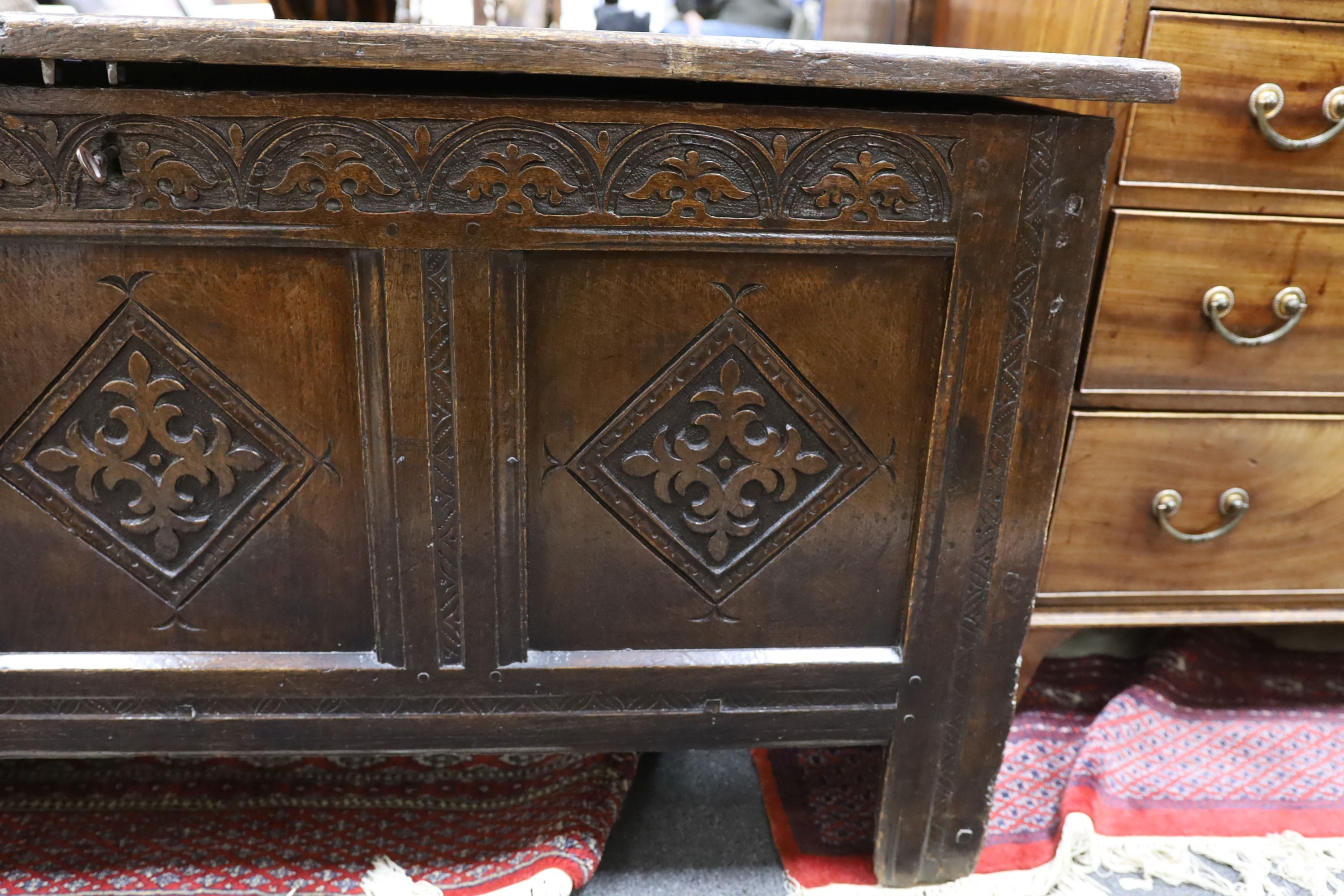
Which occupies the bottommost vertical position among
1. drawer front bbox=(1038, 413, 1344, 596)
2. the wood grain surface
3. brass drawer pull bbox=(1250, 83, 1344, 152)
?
drawer front bbox=(1038, 413, 1344, 596)

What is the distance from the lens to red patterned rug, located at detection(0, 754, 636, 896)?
94 cm

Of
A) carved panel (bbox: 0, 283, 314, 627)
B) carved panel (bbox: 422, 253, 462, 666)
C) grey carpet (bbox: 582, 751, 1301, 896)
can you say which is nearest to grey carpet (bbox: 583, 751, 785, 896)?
grey carpet (bbox: 582, 751, 1301, 896)

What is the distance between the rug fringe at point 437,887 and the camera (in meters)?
0.91

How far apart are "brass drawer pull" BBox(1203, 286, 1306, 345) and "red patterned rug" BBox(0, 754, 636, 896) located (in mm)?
799

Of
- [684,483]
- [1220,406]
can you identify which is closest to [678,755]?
[684,483]

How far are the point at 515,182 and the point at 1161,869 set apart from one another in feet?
3.12

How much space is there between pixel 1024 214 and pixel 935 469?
0.22m

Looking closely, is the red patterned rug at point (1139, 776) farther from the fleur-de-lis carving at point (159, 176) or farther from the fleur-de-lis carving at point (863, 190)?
the fleur-de-lis carving at point (159, 176)

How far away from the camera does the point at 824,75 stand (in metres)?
0.66

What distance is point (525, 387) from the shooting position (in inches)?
29.9

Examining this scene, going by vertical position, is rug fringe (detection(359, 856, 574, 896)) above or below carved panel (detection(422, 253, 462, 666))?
below

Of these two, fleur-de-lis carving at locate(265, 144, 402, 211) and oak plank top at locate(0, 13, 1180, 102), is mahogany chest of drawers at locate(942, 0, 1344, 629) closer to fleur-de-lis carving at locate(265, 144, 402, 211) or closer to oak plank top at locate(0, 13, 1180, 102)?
oak plank top at locate(0, 13, 1180, 102)

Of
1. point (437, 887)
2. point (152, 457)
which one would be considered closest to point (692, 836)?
point (437, 887)

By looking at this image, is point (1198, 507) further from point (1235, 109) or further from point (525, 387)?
point (525, 387)
